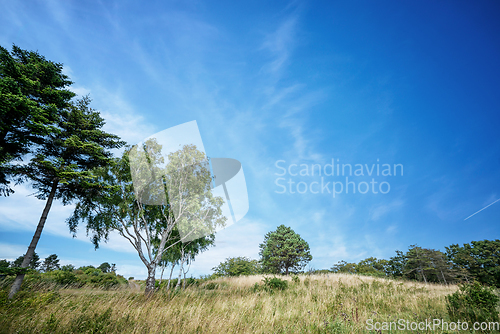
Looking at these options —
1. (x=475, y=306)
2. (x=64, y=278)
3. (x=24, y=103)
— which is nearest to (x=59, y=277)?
(x=64, y=278)

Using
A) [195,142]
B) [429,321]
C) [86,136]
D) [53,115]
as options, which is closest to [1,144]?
[53,115]

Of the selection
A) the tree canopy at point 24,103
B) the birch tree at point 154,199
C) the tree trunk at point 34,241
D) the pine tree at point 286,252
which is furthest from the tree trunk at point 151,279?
the pine tree at point 286,252

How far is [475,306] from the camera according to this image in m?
5.81

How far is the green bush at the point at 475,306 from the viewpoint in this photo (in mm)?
5504

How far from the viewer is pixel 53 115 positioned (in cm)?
1422

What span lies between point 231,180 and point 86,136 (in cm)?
1248

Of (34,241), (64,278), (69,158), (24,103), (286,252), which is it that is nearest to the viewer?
(24,103)

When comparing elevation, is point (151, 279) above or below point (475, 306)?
above

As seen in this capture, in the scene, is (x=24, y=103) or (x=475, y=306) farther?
(x=24, y=103)

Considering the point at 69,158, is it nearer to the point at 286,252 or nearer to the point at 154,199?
the point at 154,199

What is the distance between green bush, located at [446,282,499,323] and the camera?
550cm

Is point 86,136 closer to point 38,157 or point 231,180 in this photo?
point 38,157

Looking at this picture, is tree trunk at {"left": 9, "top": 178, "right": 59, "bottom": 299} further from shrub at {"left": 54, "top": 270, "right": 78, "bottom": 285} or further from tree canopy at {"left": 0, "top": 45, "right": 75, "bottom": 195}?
shrub at {"left": 54, "top": 270, "right": 78, "bottom": 285}

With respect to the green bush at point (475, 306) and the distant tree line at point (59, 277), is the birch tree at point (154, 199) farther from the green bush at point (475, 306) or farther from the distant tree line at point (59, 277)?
the green bush at point (475, 306)
